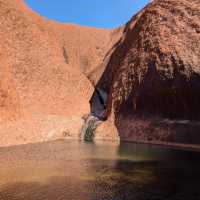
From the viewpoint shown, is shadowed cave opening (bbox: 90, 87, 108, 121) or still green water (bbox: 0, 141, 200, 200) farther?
shadowed cave opening (bbox: 90, 87, 108, 121)

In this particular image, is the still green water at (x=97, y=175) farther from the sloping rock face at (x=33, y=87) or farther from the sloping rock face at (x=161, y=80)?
the sloping rock face at (x=33, y=87)

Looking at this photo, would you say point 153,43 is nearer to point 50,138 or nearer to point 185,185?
point 50,138

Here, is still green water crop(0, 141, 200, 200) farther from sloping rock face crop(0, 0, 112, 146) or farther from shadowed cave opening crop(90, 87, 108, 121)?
shadowed cave opening crop(90, 87, 108, 121)

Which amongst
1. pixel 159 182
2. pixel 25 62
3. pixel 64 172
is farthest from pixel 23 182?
pixel 25 62

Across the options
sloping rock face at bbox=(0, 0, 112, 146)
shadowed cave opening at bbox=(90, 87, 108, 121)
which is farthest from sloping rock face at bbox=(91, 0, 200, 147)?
sloping rock face at bbox=(0, 0, 112, 146)

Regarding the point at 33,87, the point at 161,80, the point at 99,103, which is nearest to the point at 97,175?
the point at 161,80

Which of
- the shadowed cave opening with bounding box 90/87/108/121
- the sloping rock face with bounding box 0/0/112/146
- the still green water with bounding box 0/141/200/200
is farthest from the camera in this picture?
the shadowed cave opening with bounding box 90/87/108/121

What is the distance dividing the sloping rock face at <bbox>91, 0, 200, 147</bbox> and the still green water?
8.90 m

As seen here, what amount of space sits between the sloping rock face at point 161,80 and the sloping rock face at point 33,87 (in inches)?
252

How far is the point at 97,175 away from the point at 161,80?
2352cm

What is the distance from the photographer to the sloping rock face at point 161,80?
38188mm

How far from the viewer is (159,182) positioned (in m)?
18.6

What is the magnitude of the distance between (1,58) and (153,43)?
21.0 m

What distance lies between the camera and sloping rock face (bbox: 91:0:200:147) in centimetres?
3819
